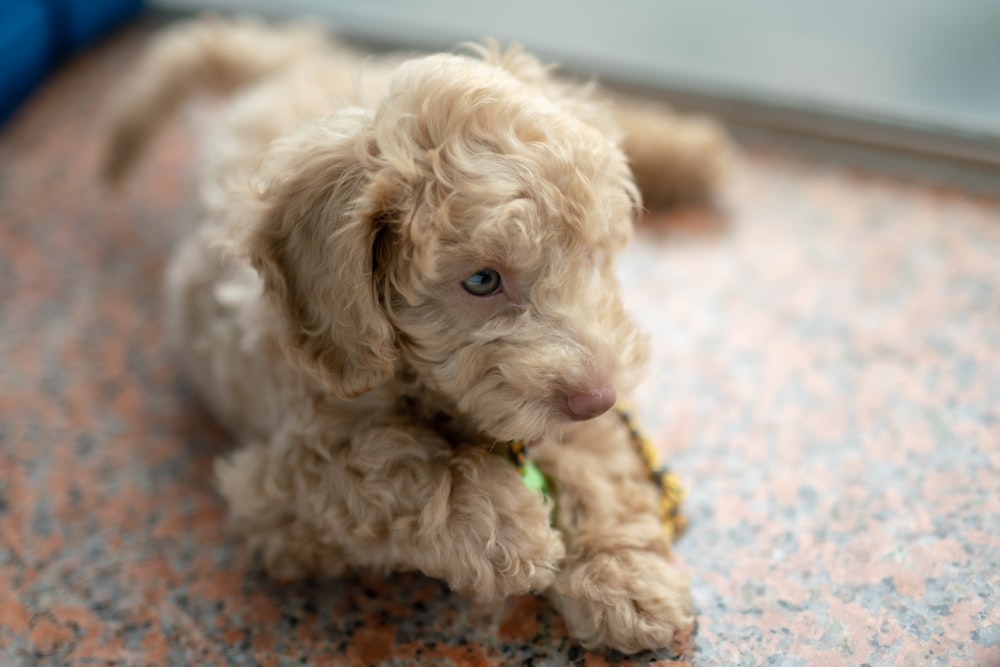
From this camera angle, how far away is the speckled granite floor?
5.20ft

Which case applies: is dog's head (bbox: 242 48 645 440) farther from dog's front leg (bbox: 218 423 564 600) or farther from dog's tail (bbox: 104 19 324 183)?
dog's tail (bbox: 104 19 324 183)

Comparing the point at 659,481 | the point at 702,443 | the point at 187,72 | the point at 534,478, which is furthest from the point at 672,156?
the point at 187,72

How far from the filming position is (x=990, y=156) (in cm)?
265

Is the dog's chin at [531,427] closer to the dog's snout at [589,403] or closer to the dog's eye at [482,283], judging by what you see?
the dog's snout at [589,403]

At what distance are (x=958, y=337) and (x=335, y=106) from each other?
5.25 ft

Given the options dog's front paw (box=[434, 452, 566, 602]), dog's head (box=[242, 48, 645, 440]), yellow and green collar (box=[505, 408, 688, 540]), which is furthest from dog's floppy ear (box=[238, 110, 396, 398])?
yellow and green collar (box=[505, 408, 688, 540])

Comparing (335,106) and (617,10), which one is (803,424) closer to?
(335,106)

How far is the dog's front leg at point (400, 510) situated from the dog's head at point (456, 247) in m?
0.12

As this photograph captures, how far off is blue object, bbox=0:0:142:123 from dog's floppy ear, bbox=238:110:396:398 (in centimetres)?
178

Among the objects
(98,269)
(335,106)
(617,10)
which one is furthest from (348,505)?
(617,10)

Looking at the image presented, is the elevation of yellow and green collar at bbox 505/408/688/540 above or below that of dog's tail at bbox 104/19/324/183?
below

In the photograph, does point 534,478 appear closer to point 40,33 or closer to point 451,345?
point 451,345

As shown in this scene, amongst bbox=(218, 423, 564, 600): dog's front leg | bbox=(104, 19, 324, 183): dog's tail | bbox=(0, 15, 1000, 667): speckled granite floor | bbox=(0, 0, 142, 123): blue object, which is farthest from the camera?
bbox=(0, 0, 142, 123): blue object

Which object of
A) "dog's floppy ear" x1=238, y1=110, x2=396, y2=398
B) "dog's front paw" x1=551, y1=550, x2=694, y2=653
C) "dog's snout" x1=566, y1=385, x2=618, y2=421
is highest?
"dog's floppy ear" x1=238, y1=110, x2=396, y2=398
